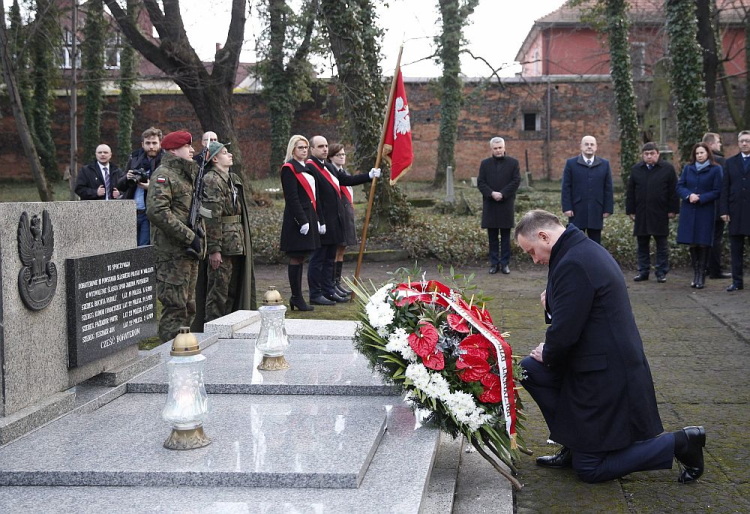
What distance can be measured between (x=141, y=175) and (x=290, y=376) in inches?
179

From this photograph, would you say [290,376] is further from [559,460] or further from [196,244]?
[196,244]

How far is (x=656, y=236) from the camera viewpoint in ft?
38.3

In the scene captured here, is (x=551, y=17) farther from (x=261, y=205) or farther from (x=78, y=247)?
(x=78, y=247)

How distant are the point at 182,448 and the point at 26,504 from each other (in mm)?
778

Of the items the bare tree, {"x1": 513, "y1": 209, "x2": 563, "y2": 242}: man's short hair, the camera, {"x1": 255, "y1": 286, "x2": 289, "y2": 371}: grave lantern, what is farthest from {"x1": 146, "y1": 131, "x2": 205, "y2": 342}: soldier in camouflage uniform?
the bare tree

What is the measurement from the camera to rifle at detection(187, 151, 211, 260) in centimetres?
727

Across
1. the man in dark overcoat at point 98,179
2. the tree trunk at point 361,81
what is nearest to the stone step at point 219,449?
the man in dark overcoat at point 98,179

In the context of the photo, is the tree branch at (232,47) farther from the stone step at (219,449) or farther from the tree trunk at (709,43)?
the stone step at (219,449)

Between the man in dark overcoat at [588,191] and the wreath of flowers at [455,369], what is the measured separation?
7.41 metres

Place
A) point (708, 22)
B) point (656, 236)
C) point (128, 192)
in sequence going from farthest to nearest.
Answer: point (708, 22), point (656, 236), point (128, 192)

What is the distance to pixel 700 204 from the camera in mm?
11148

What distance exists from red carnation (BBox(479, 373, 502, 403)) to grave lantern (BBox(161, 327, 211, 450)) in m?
Result: 1.44

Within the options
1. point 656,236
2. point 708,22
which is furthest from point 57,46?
point 708,22

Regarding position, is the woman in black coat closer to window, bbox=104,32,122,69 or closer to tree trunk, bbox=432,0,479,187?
Result: window, bbox=104,32,122,69
